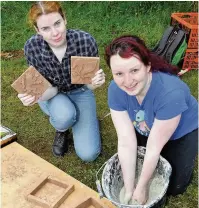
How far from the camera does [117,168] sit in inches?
96.1

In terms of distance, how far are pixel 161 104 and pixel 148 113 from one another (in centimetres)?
16

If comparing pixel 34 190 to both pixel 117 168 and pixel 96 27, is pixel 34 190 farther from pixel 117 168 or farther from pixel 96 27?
pixel 96 27

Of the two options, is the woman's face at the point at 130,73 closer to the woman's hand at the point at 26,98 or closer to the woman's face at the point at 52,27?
the woman's face at the point at 52,27

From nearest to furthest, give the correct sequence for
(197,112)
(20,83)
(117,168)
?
(197,112)
(117,168)
(20,83)

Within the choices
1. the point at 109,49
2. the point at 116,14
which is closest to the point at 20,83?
the point at 109,49

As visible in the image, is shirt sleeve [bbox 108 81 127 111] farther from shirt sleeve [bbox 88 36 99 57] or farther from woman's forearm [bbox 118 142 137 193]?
shirt sleeve [bbox 88 36 99 57]

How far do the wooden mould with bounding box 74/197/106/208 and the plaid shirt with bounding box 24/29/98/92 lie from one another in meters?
0.93

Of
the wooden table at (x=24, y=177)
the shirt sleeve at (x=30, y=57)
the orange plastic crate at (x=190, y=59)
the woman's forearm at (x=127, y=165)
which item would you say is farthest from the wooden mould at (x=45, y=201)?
the orange plastic crate at (x=190, y=59)

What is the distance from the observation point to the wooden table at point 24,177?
246cm

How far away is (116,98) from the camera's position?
2.24 meters

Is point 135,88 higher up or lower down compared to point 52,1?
→ lower down

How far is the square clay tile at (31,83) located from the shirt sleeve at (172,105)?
100 cm

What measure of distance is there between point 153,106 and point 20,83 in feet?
3.31

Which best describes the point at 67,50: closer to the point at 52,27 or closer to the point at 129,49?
the point at 52,27
